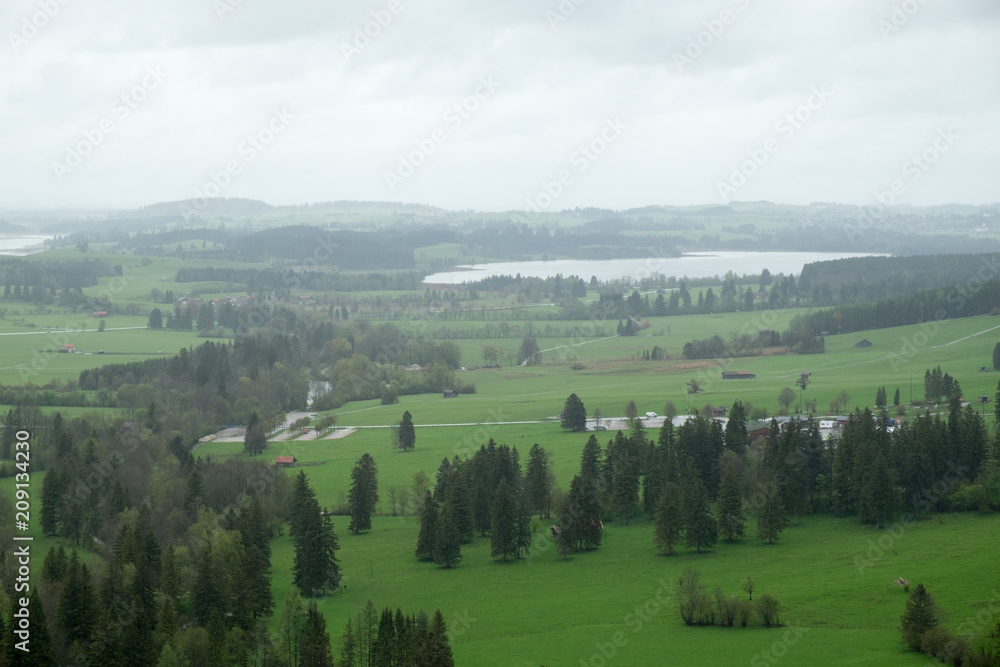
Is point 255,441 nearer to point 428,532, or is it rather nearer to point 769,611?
point 428,532

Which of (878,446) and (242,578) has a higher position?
(878,446)

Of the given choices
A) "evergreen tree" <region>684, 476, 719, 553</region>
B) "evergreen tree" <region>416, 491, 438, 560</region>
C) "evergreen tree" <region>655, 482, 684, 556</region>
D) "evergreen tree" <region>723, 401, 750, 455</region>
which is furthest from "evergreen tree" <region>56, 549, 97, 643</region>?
"evergreen tree" <region>723, 401, 750, 455</region>

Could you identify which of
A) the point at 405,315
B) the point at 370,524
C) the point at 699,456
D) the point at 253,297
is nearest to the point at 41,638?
the point at 370,524

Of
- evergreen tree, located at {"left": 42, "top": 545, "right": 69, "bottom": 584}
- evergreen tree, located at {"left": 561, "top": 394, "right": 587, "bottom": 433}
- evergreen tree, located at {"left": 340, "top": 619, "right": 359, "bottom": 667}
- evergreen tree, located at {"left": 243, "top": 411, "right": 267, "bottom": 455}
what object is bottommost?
evergreen tree, located at {"left": 340, "top": 619, "right": 359, "bottom": 667}

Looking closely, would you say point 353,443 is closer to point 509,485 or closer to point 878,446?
point 509,485

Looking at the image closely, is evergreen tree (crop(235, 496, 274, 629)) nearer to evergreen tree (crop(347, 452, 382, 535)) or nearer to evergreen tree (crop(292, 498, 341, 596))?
evergreen tree (crop(292, 498, 341, 596))
